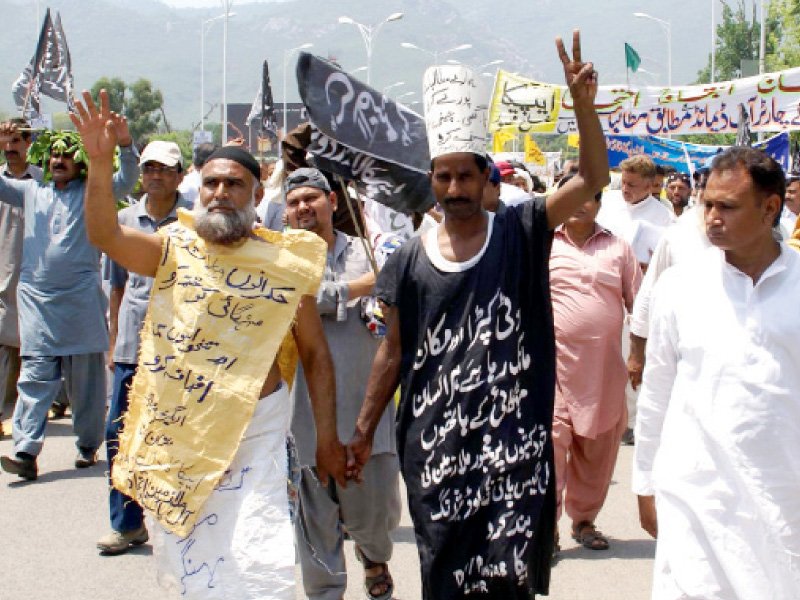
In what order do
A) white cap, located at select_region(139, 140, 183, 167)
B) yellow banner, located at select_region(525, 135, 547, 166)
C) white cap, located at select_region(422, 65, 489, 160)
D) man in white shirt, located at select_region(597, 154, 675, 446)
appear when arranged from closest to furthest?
white cap, located at select_region(422, 65, 489, 160) → white cap, located at select_region(139, 140, 183, 167) → man in white shirt, located at select_region(597, 154, 675, 446) → yellow banner, located at select_region(525, 135, 547, 166)

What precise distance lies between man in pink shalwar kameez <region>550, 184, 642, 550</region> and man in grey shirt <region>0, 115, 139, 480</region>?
132 inches

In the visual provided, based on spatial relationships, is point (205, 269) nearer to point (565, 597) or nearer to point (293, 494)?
point (293, 494)

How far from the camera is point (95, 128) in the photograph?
4395mm

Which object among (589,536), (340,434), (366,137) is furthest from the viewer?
(589,536)

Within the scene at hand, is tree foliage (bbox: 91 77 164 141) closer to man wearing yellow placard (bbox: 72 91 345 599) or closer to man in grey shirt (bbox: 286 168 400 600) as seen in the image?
man in grey shirt (bbox: 286 168 400 600)

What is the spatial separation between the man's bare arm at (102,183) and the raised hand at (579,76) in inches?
62.2

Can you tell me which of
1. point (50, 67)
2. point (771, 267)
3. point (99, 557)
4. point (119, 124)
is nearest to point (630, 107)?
point (50, 67)

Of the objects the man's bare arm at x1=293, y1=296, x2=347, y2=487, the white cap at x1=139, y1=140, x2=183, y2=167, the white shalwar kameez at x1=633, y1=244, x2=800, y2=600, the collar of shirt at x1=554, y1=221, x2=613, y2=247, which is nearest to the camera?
the white shalwar kameez at x1=633, y1=244, x2=800, y2=600

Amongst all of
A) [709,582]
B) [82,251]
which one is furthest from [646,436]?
[82,251]

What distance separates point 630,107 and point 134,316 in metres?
12.2

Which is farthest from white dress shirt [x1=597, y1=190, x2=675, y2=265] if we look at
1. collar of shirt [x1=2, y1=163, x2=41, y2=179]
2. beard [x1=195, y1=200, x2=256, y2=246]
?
beard [x1=195, y1=200, x2=256, y2=246]

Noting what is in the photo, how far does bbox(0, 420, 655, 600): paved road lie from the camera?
6.13m

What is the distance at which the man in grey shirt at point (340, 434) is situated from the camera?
552 cm

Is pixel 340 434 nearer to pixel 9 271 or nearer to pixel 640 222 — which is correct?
pixel 640 222
